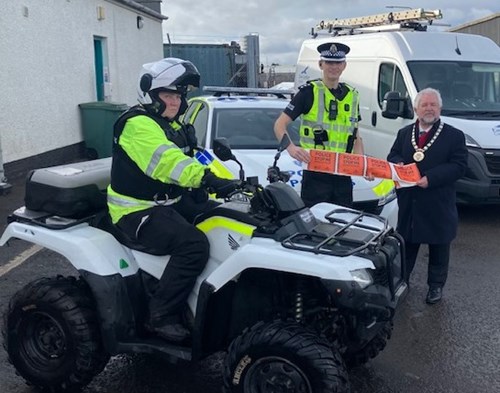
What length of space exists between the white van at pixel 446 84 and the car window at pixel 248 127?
68.3 inches

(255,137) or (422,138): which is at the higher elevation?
(422,138)

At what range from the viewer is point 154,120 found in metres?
3.38

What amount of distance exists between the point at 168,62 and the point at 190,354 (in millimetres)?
1571

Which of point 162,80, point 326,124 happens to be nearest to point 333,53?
point 326,124

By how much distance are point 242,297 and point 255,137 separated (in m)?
3.83

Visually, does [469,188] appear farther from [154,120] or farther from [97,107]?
[97,107]

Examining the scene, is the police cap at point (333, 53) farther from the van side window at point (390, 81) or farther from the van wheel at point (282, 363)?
the van side window at point (390, 81)

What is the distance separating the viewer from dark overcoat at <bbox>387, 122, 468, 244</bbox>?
4949mm

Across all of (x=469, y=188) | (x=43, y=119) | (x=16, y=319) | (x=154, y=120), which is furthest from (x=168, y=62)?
(x=43, y=119)

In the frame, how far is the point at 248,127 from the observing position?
7.13 m

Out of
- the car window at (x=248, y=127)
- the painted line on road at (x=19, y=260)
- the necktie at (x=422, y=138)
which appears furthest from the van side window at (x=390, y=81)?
the painted line on road at (x=19, y=260)

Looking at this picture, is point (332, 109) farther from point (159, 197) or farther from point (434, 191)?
point (159, 197)

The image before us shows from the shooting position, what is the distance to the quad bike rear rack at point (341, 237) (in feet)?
10.1

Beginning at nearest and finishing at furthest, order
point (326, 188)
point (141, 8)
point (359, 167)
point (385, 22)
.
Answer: point (359, 167) < point (326, 188) < point (385, 22) < point (141, 8)
